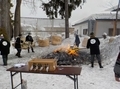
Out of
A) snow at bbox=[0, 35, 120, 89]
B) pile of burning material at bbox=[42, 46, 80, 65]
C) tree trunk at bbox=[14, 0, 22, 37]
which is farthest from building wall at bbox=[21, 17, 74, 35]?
snow at bbox=[0, 35, 120, 89]

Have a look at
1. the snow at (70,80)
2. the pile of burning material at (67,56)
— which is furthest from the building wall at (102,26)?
the snow at (70,80)

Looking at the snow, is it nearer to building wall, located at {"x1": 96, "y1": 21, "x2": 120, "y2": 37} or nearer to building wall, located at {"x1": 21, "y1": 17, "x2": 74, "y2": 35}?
building wall, located at {"x1": 21, "y1": 17, "x2": 74, "y2": 35}

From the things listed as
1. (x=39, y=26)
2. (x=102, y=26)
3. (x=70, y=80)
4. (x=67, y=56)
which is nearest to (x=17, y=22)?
(x=39, y=26)

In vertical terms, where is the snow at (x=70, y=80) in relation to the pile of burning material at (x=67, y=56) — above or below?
below

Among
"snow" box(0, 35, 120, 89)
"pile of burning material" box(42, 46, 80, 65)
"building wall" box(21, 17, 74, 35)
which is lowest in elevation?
"snow" box(0, 35, 120, 89)

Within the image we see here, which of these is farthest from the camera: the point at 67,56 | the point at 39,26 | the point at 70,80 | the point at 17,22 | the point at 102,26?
the point at 102,26

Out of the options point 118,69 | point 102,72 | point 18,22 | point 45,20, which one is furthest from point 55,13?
point 118,69

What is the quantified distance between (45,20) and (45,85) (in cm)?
1549

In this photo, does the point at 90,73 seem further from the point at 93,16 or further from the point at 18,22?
the point at 93,16

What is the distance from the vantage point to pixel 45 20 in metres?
21.9

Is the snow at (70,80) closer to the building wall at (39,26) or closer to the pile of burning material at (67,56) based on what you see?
the pile of burning material at (67,56)

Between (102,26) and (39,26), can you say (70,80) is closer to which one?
(39,26)

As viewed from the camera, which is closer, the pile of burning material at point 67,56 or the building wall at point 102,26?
the pile of burning material at point 67,56

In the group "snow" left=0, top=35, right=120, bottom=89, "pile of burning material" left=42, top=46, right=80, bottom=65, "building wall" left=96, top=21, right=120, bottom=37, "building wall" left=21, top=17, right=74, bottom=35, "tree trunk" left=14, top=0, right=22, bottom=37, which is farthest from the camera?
"building wall" left=96, top=21, right=120, bottom=37
